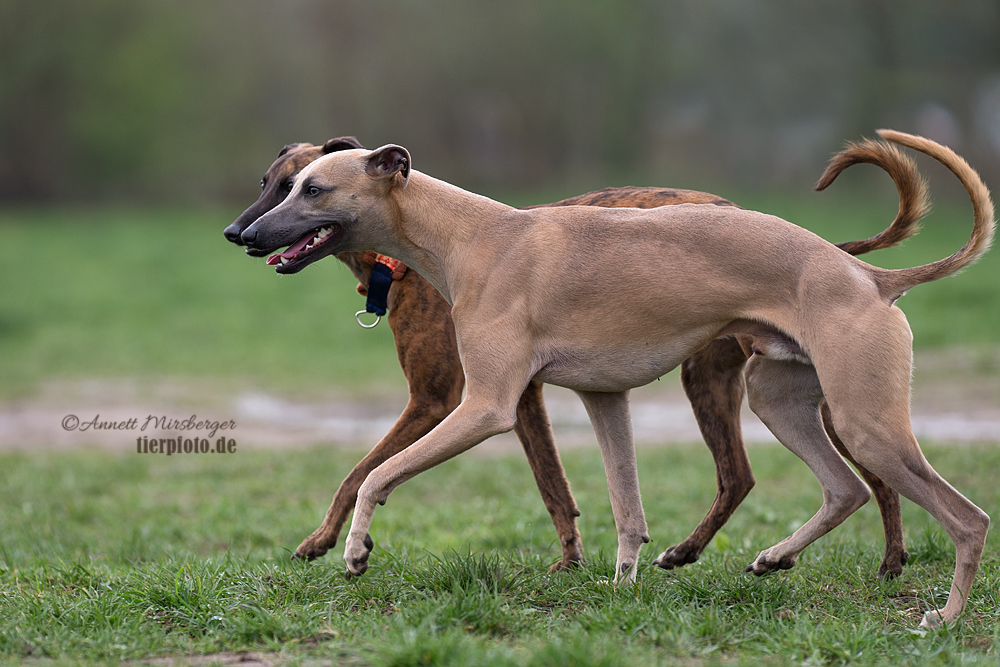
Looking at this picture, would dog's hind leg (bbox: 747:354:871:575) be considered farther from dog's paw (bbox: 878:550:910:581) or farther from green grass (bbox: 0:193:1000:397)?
green grass (bbox: 0:193:1000:397)

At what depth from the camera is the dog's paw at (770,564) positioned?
457 centimetres

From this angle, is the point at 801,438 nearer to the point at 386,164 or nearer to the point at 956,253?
the point at 956,253

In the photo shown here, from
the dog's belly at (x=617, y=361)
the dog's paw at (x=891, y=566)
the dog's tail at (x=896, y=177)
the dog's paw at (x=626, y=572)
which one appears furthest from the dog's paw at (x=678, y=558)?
the dog's tail at (x=896, y=177)

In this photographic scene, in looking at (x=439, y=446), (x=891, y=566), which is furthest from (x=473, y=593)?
(x=891, y=566)

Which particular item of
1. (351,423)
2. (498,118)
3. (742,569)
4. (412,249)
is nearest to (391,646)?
(412,249)

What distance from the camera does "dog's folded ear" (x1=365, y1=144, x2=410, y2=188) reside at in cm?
448

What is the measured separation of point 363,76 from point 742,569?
28.8 metres

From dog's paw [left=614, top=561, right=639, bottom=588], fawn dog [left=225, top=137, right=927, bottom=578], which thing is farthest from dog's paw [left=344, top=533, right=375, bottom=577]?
dog's paw [left=614, top=561, right=639, bottom=588]

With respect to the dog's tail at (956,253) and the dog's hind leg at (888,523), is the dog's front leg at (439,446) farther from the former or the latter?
the dog's hind leg at (888,523)

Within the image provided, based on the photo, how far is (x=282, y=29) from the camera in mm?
31359

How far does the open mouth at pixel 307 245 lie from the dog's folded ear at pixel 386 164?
28cm

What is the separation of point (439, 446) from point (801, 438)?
1.59m

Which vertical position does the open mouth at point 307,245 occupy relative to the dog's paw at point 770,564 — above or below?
above

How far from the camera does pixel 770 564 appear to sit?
458cm
